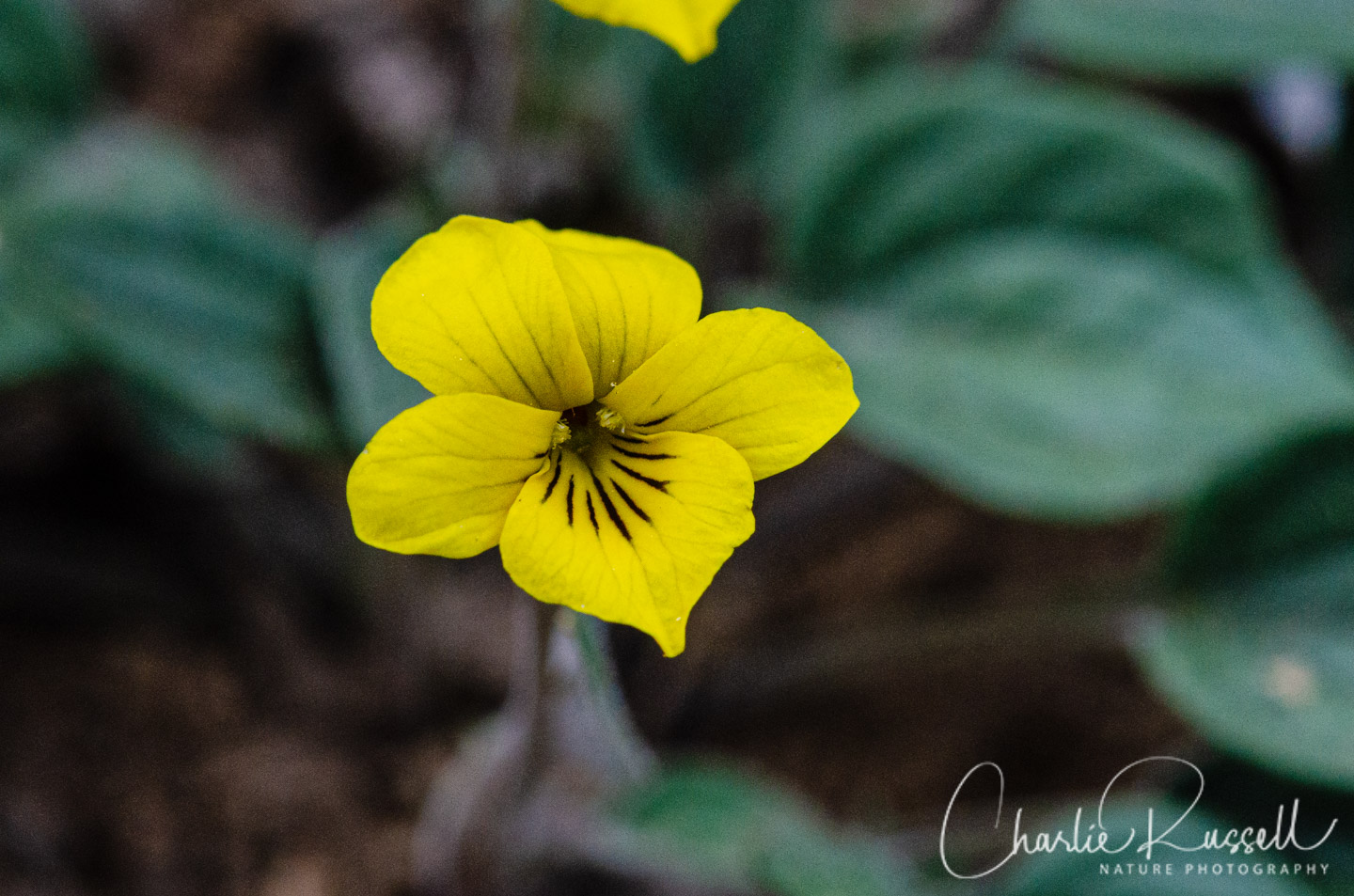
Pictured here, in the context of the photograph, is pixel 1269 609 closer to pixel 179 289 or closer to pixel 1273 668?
pixel 1273 668

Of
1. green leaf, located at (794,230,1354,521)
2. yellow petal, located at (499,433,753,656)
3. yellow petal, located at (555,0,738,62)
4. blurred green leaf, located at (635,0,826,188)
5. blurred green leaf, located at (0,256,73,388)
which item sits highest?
blurred green leaf, located at (635,0,826,188)

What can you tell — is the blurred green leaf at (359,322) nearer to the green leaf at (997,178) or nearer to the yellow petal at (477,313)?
the yellow petal at (477,313)

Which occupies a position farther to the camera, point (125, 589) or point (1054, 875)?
point (125, 589)

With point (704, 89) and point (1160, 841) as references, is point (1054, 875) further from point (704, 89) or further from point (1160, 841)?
point (704, 89)

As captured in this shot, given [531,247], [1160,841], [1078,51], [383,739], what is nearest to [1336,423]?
[1160,841]

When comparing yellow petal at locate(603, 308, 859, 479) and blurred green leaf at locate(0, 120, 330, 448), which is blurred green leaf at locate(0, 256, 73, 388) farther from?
yellow petal at locate(603, 308, 859, 479)

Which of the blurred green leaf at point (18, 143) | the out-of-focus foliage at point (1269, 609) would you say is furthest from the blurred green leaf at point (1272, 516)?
the blurred green leaf at point (18, 143)

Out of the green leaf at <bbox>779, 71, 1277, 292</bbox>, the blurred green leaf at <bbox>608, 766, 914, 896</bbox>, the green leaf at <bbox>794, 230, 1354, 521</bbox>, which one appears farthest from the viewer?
the green leaf at <bbox>779, 71, 1277, 292</bbox>

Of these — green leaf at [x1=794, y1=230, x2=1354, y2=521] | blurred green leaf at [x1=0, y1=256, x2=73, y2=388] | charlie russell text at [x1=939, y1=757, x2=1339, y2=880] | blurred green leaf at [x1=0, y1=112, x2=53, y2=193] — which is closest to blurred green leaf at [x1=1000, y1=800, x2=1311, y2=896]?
charlie russell text at [x1=939, y1=757, x2=1339, y2=880]
